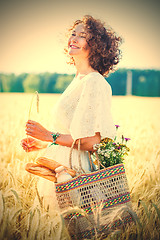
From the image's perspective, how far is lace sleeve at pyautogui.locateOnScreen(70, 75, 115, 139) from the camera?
177 centimetres

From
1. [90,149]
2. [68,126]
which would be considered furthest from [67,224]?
[68,126]

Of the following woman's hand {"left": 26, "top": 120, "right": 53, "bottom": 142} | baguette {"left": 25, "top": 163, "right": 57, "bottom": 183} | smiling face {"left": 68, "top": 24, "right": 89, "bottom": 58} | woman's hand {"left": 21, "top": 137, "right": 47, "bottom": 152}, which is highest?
smiling face {"left": 68, "top": 24, "right": 89, "bottom": 58}

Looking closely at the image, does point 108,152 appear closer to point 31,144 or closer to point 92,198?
point 92,198

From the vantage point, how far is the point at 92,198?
1705 mm

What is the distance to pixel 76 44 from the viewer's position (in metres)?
2.01

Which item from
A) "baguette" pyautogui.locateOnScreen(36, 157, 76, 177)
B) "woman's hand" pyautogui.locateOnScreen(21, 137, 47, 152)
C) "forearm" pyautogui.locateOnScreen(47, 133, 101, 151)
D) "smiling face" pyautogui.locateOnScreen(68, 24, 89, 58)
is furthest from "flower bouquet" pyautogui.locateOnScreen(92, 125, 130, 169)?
"smiling face" pyautogui.locateOnScreen(68, 24, 89, 58)

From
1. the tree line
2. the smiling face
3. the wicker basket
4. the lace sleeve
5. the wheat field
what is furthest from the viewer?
the tree line

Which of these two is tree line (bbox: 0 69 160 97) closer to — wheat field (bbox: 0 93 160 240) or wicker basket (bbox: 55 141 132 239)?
wheat field (bbox: 0 93 160 240)

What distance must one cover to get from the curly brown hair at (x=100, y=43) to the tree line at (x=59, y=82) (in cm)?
1774

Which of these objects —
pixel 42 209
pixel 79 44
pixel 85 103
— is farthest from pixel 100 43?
pixel 42 209

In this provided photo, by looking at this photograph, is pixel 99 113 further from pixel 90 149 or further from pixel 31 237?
pixel 31 237

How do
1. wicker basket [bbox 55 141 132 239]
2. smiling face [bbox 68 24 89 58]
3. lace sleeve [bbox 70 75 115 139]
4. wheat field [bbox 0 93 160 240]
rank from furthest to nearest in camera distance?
1. smiling face [bbox 68 24 89 58]
2. lace sleeve [bbox 70 75 115 139]
3. wicker basket [bbox 55 141 132 239]
4. wheat field [bbox 0 93 160 240]

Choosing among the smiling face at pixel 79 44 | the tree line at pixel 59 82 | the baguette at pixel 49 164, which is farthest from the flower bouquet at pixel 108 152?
the tree line at pixel 59 82

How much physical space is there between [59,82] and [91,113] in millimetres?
21025
